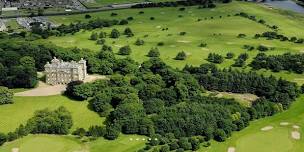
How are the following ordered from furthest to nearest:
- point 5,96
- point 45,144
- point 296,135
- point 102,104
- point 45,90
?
point 45,90 → point 5,96 → point 102,104 → point 296,135 → point 45,144

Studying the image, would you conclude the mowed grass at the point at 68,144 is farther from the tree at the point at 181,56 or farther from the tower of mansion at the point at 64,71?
the tree at the point at 181,56

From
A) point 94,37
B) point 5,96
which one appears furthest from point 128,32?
point 5,96

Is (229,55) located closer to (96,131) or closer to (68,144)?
(96,131)

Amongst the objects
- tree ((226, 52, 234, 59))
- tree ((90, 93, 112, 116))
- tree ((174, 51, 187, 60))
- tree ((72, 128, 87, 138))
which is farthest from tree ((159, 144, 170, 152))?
tree ((226, 52, 234, 59))

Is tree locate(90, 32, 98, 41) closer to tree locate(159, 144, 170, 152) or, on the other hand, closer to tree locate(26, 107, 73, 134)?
tree locate(26, 107, 73, 134)

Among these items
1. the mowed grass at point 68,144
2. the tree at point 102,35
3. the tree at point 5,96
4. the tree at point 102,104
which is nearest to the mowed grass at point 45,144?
the mowed grass at point 68,144
